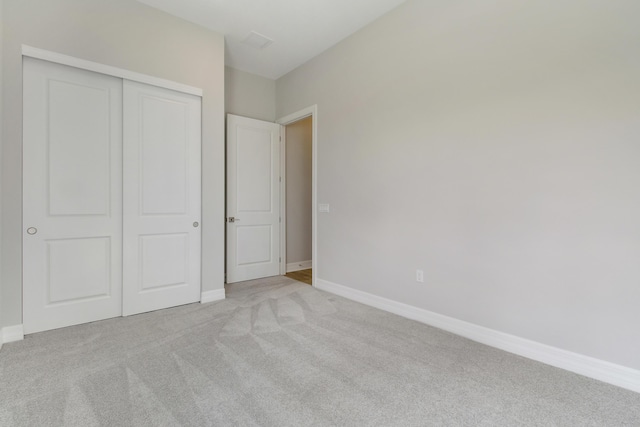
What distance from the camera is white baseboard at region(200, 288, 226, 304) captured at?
3306mm

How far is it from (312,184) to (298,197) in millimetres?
843

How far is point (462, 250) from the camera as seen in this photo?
2.50 metres

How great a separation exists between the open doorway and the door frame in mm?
72

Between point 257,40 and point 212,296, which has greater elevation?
point 257,40

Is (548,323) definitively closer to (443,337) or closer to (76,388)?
(443,337)

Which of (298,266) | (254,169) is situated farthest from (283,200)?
(298,266)

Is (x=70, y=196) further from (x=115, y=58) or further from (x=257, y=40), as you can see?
(x=257, y=40)

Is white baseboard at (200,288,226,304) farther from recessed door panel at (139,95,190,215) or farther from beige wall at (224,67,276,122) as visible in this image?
beige wall at (224,67,276,122)

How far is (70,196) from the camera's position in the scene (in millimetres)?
2594

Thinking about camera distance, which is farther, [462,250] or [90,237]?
[90,237]

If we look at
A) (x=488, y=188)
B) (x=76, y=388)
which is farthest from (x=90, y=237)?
(x=488, y=188)

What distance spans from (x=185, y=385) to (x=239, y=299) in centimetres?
166

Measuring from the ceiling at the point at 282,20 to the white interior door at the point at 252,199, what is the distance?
3.39 feet

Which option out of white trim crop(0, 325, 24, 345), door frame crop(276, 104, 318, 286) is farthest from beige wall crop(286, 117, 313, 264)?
white trim crop(0, 325, 24, 345)
